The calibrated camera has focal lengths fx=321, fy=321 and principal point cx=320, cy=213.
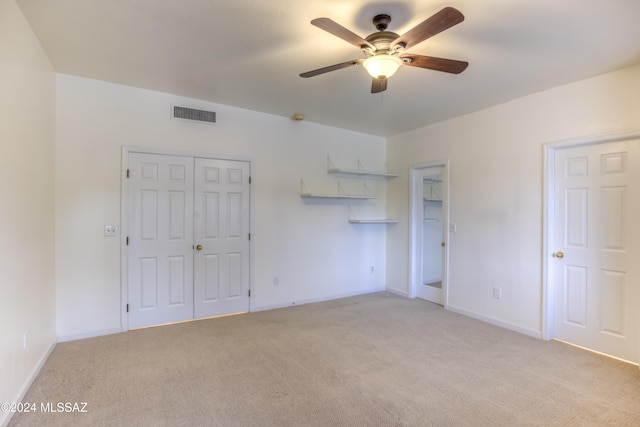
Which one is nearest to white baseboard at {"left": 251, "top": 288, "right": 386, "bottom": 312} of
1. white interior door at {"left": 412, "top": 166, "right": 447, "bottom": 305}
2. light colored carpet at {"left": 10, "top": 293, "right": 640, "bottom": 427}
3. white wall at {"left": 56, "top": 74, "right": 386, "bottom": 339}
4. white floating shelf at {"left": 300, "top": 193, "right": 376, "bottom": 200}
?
white wall at {"left": 56, "top": 74, "right": 386, "bottom": 339}

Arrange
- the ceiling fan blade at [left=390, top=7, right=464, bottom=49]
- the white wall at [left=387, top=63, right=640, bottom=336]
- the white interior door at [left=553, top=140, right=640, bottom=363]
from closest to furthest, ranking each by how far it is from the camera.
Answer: the ceiling fan blade at [left=390, top=7, right=464, bottom=49]
the white interior door at [left=553, top=140, right=640, bottom=363]
the white wall at [left=387, top=63, right=640, bottom=336]

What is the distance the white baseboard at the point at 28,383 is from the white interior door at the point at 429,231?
4.45 metres

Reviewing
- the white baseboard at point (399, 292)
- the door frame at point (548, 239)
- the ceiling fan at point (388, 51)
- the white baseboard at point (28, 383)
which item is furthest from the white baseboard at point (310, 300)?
the ceiling fan at point (388, 51)

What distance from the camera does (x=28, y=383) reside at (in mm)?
2377

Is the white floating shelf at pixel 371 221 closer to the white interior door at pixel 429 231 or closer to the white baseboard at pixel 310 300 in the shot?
the white interior door at pixel 429 231

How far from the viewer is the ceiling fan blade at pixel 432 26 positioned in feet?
5.44

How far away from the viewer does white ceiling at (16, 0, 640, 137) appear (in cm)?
211

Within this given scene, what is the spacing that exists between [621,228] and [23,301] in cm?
498

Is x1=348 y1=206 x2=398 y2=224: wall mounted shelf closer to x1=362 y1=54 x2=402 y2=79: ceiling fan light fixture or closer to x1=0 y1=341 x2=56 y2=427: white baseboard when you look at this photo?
x1=362 y1=54 x2=402 y2=79: ceiling fan light fixture

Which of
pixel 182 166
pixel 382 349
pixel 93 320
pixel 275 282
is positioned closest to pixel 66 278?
pixel 93 320

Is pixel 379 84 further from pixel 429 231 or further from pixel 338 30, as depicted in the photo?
pixel 429 231

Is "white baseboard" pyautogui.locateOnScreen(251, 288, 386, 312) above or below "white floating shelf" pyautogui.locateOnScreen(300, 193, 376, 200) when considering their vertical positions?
below

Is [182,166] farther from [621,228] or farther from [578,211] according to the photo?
[621,228]

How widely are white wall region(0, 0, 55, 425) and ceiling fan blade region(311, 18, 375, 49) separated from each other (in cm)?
193
